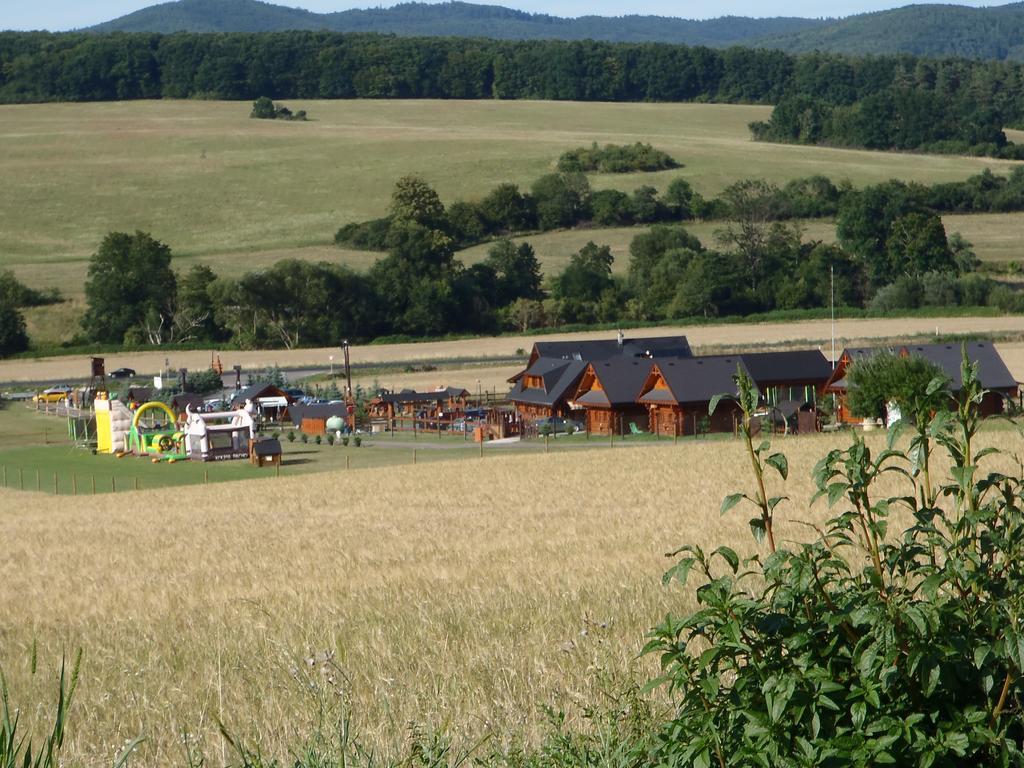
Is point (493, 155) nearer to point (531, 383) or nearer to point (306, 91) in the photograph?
point (306, 91)

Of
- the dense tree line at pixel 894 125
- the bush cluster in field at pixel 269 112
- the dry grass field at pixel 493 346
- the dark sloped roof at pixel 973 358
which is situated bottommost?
the dry grass field at pixel 493 346

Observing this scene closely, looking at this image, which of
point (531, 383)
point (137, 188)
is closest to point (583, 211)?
point (137, 188)

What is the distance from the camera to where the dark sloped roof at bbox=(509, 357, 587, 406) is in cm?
5669

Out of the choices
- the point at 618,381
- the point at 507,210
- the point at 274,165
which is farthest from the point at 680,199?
the point at 618,381

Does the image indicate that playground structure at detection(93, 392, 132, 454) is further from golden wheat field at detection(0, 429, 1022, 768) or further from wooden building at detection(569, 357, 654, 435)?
golden wheat field at detection(0, 429, 1022, 768)

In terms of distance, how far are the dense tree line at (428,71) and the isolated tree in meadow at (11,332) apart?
88283 millimetres

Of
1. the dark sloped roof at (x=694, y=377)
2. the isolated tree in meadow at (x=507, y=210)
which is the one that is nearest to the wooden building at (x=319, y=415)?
the dark sloped roof at (x=694, y=377)

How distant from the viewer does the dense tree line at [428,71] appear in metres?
177

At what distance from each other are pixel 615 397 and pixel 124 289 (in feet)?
181

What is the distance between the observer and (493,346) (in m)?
91.5

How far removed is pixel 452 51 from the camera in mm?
192750

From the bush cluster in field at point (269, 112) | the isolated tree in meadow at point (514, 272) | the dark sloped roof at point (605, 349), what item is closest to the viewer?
the dark sloped roof at point (605, 349)

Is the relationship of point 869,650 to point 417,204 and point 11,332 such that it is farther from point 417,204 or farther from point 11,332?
point 417,204

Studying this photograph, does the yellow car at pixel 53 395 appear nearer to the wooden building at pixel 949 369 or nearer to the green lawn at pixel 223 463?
the green lawn at pixel 223 463
